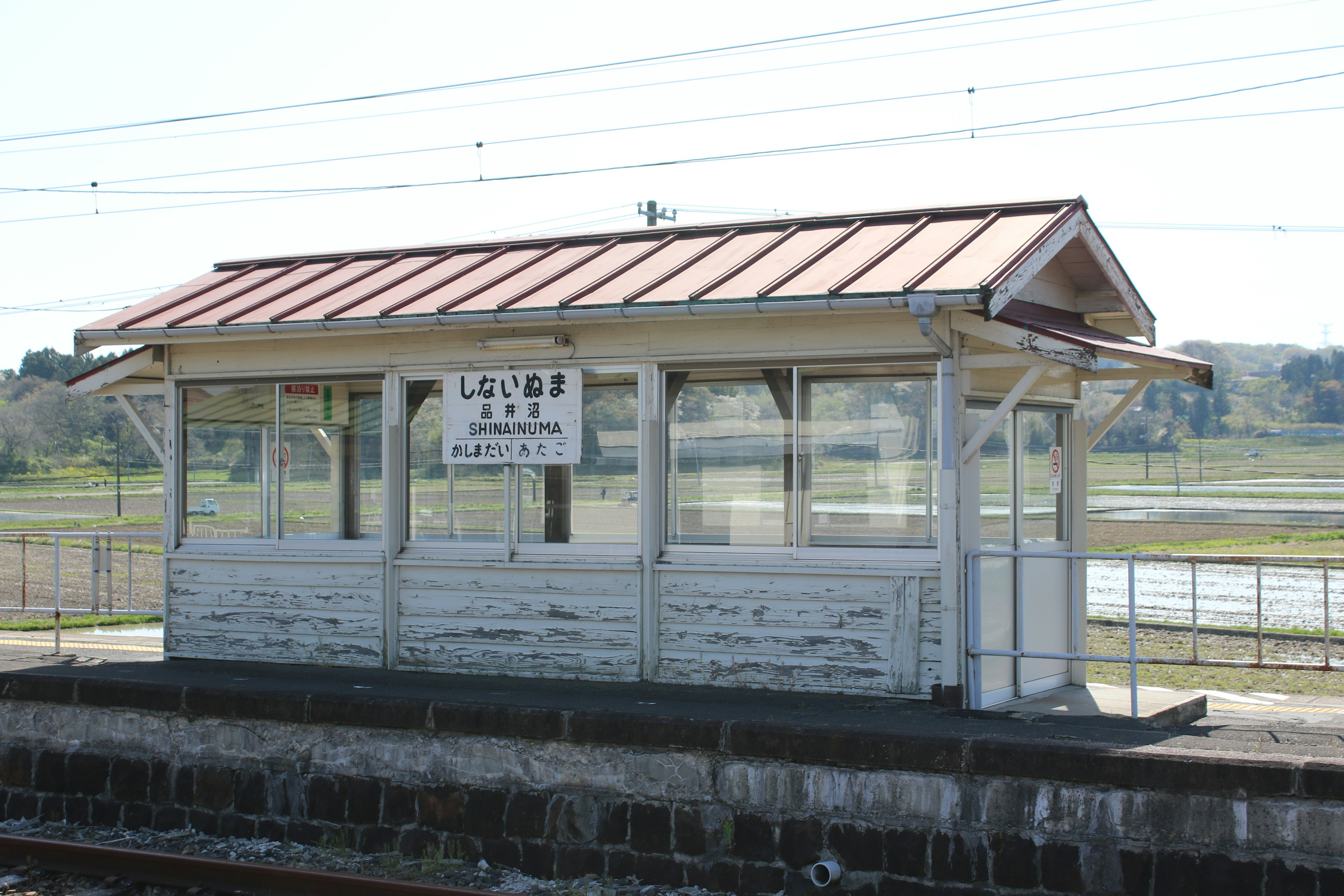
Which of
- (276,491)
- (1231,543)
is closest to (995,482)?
(276,491)

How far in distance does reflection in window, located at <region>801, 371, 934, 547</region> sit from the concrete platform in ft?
4.97

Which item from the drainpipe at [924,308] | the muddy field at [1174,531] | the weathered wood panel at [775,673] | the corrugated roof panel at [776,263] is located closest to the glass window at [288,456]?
the weathered wood panel at [775,673]

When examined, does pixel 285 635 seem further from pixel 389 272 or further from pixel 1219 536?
pixel 1219 536

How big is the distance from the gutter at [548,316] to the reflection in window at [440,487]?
0.81 m

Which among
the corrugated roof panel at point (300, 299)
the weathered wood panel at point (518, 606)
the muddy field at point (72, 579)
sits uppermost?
the corrugated roof panel at point (300, 299)

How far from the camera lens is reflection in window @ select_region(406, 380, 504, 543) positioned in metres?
9.34

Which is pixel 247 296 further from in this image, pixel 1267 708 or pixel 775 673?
pixel 1267 708

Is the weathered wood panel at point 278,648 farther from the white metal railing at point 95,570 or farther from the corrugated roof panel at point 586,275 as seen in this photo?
the corrugated roof panel at point 586,275

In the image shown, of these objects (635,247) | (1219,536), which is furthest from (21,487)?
(635,247)

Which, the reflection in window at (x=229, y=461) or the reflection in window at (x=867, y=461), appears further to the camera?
the reflection in window at (x=229, y=461)

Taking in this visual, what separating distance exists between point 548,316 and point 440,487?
6.49 feet

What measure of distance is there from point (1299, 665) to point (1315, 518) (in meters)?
37.1

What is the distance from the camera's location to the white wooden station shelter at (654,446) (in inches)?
314

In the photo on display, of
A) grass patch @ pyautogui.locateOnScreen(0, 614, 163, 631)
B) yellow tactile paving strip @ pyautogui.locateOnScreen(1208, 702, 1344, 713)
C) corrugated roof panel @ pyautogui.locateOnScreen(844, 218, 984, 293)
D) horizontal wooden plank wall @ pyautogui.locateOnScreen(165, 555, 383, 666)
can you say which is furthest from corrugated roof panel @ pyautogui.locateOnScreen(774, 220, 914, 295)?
grass patch @ pyautogui.locateOnScreen(0, 614, 163, 631)
